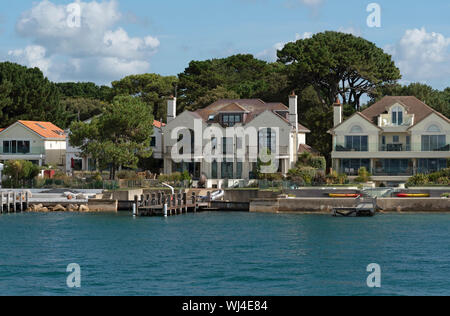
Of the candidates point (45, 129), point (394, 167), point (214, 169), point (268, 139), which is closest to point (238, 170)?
point (214, 169)

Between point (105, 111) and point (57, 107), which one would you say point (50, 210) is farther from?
point (57, 107)

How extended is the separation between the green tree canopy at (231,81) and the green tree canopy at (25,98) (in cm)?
1812

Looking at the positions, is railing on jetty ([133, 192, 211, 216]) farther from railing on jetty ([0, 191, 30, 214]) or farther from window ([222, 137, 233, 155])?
window ([222, 137, 233, 155])

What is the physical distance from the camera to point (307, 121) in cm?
9312

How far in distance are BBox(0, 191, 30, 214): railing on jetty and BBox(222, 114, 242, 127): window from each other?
2310cm

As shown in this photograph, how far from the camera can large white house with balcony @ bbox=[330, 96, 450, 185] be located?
8038 centimetres

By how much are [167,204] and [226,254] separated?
24.2 meters

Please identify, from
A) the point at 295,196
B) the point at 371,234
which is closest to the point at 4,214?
the point at 295,196

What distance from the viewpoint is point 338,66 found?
97.4 meters

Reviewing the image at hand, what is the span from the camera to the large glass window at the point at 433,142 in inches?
3169

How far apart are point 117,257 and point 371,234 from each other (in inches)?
713
